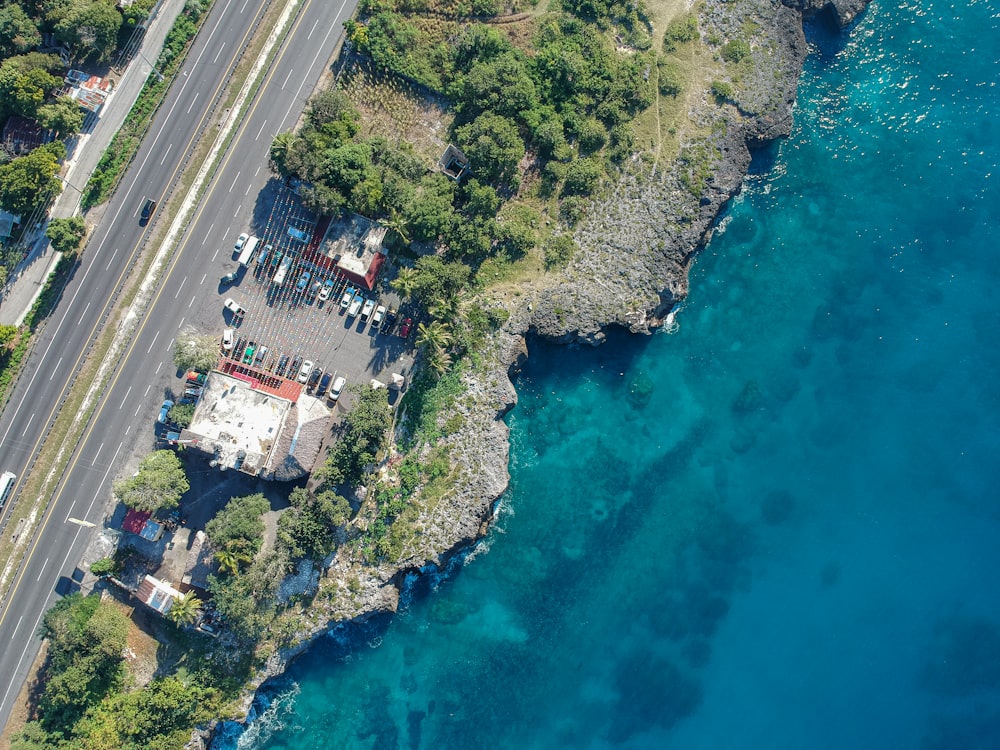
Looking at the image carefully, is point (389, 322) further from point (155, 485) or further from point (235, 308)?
point (155, 485)

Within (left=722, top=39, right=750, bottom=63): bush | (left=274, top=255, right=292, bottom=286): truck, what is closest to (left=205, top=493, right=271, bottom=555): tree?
(left=274, top=255, right=292, bottom=286): truck

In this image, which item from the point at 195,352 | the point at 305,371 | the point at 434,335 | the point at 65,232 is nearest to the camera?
Answer: the point at 195,352

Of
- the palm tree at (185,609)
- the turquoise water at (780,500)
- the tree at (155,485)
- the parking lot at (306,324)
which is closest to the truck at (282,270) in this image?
the parking lot at (306,324)

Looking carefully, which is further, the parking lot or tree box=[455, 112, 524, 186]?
the parking lot

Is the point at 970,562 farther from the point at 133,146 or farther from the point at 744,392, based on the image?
the point at 133,146

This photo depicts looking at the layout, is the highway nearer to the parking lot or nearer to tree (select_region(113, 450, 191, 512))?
the parking lot

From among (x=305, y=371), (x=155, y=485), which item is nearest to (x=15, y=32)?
(x=305, y=371)
